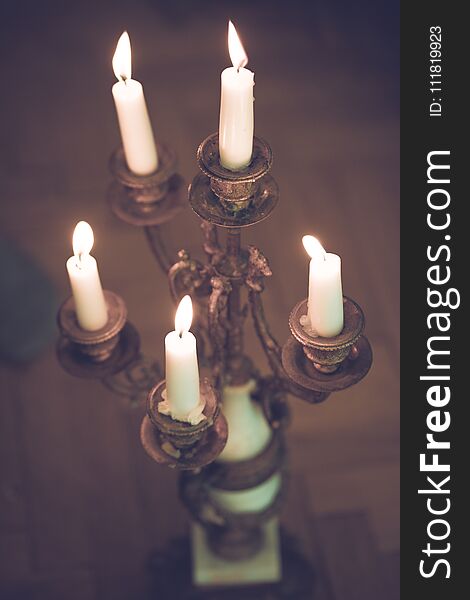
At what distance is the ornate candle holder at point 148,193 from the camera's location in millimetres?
1201

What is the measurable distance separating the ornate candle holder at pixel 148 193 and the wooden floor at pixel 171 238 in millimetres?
695

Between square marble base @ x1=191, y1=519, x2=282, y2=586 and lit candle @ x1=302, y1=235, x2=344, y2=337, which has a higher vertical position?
lit candle @ x1=302, y1=235, x2=344, y2=337

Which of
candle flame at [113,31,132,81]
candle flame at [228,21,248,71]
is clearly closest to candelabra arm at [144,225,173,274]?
candle flame at [113,31,132,81]

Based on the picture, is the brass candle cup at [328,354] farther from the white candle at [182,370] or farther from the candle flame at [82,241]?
the candle flame at [82,241]

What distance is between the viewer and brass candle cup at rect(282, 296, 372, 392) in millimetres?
1046

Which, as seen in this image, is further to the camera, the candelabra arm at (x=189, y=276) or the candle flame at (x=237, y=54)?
the candelabra arm at (x=189, y=276)

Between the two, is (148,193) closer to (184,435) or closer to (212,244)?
(212,244)

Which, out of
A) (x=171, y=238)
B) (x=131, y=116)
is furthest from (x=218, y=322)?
(x=171, y=238)

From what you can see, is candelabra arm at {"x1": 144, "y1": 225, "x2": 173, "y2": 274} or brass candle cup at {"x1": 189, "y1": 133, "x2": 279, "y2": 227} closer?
brass candle cup at {"x1": 189, "y1": 133, "x2": 279, "y2": 227}

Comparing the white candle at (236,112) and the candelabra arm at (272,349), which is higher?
the white candle at (236,112)

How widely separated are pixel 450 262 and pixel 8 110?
3.94 ft

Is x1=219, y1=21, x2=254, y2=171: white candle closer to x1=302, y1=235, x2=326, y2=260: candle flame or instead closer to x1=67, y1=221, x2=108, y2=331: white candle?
x1=302, y1=235, x2=326, y2=260: candle flame

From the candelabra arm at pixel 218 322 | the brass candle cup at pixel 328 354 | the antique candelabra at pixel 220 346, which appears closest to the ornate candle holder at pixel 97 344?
the antique candelabra at pixel 220 346

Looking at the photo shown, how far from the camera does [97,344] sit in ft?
3.90
